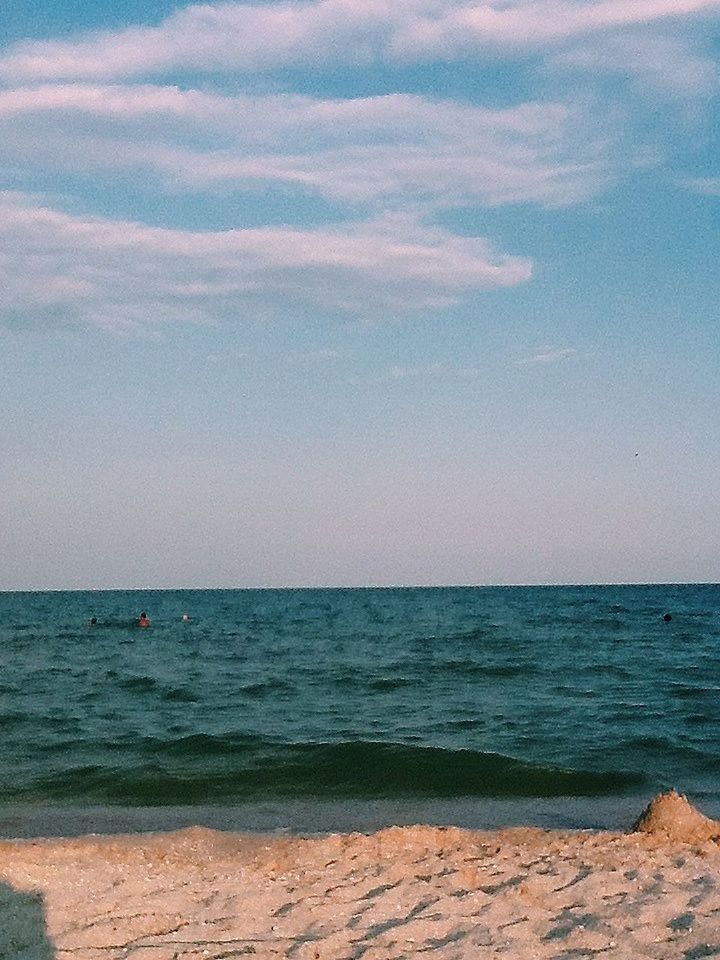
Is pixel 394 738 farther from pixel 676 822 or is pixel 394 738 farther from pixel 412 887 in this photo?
pixel 412 887

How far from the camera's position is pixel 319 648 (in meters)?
38.0

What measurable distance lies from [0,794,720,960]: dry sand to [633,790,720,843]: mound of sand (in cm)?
2

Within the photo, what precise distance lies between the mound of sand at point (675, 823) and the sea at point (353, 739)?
6.06ft

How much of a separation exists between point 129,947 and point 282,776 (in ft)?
26.0

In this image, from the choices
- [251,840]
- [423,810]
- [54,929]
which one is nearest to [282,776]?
[423,810]

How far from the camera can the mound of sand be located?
29.5ft

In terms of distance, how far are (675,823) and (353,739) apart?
308 inches

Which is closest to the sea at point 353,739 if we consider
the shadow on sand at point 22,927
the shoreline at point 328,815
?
the shoreline at point 328,815

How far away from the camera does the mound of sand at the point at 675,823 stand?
9.01m

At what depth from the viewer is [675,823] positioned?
9219mm

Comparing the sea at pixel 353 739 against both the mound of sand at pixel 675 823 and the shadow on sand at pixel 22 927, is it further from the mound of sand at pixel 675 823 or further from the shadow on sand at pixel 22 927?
the shadow on sand at pixel 22 927

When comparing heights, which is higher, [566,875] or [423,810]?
[566,875]

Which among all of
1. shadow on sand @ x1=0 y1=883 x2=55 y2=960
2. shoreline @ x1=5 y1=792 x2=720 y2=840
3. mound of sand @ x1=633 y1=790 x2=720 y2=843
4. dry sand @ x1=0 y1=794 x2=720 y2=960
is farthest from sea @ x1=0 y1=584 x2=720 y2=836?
shadow on sand @ x1=0 y1=883 x2=55 y2=960

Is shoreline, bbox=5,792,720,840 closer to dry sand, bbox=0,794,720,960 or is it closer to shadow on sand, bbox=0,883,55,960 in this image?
dry sand, bbox=0,794,720,960
